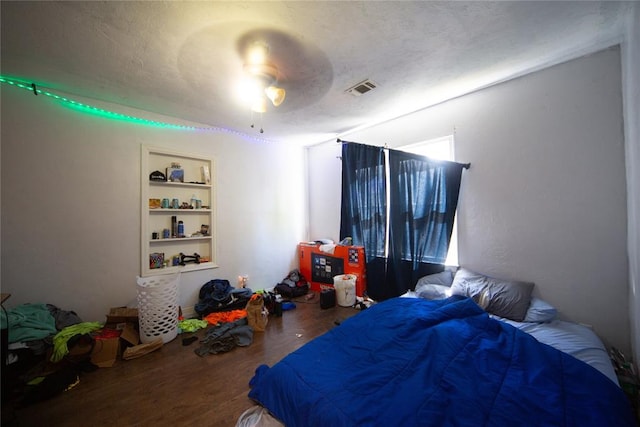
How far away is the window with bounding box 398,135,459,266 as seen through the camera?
2596 millimetres

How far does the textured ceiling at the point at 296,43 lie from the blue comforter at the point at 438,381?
6.52ft

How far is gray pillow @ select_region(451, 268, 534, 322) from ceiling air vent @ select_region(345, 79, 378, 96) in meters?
2.16

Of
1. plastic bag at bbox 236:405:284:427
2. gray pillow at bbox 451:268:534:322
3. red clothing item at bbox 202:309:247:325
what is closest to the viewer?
plastic bag at bbox 236:405:284:427

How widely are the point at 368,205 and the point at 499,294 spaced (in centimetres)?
169

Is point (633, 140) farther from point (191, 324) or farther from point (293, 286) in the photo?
point (191, 324)

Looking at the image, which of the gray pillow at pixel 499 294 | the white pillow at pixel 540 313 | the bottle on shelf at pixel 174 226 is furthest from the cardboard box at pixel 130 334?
the white pillow at pixel 540 313

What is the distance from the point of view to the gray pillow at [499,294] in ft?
6.35

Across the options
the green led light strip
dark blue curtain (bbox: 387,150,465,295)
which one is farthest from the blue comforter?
the green led light strip

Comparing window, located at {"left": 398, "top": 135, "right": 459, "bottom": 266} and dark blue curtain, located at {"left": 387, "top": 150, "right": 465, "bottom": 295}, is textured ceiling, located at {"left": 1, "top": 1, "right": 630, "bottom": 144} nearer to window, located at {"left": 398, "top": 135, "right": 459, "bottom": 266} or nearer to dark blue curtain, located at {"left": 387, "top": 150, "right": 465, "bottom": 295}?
window, located at {"left": 398, "top": 135, "right": 459, "bottom": 266}

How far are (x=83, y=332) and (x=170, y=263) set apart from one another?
101 centimetres

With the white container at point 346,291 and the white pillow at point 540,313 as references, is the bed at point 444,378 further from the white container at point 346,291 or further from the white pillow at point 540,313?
the white container at point 346,291

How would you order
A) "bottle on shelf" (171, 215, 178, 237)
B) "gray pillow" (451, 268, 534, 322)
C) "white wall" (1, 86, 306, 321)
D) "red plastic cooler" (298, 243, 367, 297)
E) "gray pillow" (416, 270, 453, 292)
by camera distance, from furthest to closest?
"red plastic cooler" (298, 243, 367, 297)
"bottle on shelf" (171, 215, 178, 237)
"gray pillow" (416, 270, 453, 292)
"white wall" (1, 86, 306, 321)
"gray pillow" (451, 268, 534, 322)

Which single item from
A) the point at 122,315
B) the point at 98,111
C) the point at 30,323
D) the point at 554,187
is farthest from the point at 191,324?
the point at 554,187

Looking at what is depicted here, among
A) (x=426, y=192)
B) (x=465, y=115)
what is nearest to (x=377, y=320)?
(x=426, y=192)
